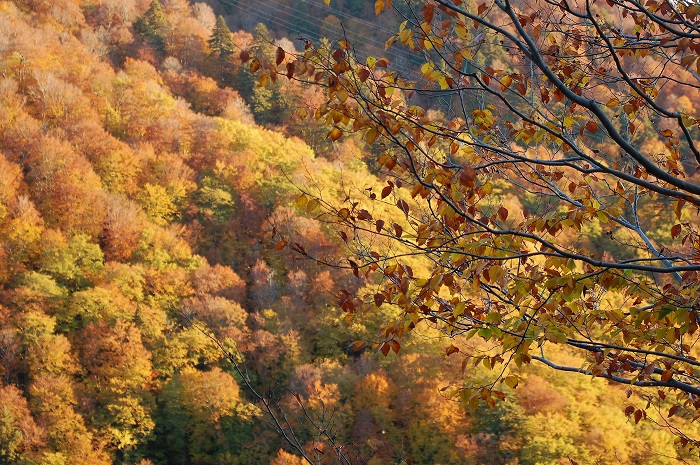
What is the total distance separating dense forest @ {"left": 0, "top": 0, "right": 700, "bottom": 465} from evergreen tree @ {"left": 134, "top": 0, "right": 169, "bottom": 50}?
4.01m

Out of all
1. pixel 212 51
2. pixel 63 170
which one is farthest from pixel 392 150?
pixel 212 51

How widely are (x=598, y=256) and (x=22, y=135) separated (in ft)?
141

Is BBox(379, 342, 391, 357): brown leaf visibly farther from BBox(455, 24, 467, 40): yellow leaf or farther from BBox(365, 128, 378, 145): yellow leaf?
BBox(455, 24, 467, 40): yellow leaf

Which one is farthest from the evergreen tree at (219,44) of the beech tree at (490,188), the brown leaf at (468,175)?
the brown leaf at (468,175)

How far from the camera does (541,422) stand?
926 inches

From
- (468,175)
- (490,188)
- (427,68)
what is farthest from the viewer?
(490,188)

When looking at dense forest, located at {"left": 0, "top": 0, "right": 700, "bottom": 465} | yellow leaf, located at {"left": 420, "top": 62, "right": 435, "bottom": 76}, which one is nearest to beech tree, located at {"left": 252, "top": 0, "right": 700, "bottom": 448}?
yellow leaf, located at {"left": 420, "top": 62, "right": 435, "bottom": 76}

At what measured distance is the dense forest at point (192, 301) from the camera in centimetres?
2491

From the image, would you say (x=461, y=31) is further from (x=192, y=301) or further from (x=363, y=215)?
(x=192, y=301)

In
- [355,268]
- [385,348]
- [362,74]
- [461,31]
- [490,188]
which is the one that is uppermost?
[461,31]

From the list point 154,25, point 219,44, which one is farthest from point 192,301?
point 154,25

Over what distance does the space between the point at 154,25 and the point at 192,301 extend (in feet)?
113

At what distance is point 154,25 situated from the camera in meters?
58.9

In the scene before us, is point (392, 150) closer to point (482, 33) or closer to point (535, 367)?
point (482, 33)
